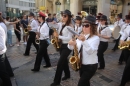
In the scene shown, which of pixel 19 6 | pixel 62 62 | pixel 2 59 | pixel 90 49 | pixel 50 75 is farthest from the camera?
pixel 19 6

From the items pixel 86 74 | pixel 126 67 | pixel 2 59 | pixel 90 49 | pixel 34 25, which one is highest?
pixel 34 25

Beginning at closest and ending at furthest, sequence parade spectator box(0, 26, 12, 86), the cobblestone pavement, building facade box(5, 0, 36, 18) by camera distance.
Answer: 1. parade spectator box(0, 26, 12, 86)
2. the cobblestone pavement
3. building facade box(5, 0, 36, 18)

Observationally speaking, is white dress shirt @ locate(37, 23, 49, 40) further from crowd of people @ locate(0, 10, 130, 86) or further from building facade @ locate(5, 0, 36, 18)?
building facade @ locate(5, 0, 36, 18)

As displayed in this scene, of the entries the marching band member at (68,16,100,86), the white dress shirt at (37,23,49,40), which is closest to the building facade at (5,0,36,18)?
the white dress shirt at (37,23,49,40)

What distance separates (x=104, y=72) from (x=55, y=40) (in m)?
2.26

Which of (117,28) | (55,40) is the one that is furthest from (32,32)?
(117,28)

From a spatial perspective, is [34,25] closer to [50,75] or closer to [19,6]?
[50,75]

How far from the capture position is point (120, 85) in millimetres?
4484

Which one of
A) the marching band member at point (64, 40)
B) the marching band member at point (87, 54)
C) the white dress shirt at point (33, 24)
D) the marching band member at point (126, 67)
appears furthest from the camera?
the white dress shirt at point (33, 24)

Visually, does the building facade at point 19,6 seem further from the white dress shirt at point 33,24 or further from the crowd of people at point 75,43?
the crowd of people at point 75,43

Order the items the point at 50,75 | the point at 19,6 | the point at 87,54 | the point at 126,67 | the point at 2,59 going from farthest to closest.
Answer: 1. the point at 19,6
2. the point at 50,75
3. the point at 126,67
4. the point at 2,59
5. the point at 87,54

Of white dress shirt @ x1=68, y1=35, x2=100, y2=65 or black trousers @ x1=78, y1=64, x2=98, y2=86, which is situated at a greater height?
white dress shirt @ x1=68, y1=35, x2=100, y2=65

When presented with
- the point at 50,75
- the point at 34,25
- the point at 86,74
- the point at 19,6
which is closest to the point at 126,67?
the point at 86,74

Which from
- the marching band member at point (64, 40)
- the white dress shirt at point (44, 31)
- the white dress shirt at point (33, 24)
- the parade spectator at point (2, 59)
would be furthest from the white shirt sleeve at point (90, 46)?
the white dress shirt at point (33, 24)
